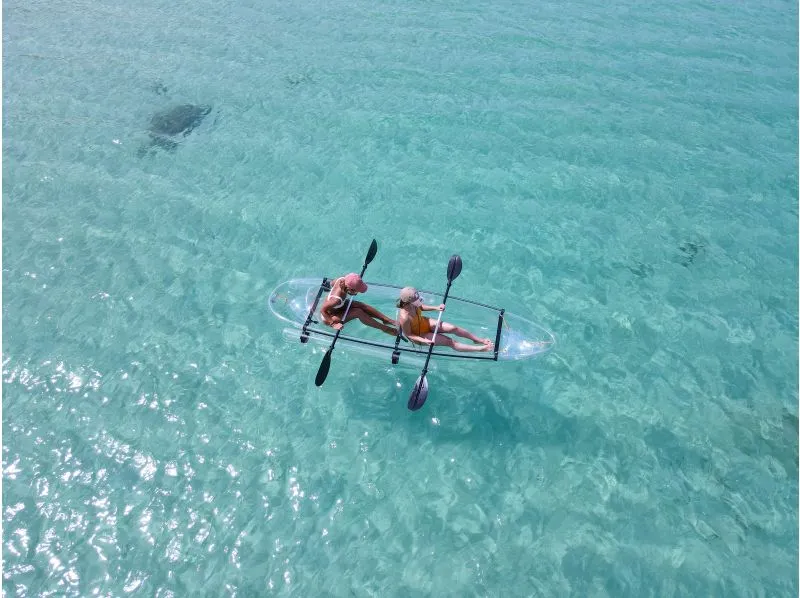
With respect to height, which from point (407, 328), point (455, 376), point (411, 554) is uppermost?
point (407, 328)

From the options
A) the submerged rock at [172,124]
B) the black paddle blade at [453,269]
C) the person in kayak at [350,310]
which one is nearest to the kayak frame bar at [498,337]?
the black paddle blade at [453,269]

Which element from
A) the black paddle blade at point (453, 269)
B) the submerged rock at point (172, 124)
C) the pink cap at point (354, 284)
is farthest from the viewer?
the submerged rock at point (172, 124)

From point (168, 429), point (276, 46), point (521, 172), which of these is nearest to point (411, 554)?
point (168, 429)

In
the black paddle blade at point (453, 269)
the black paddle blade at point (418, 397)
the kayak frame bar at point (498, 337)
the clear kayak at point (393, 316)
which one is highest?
the black paddle blade at point (453, 269)

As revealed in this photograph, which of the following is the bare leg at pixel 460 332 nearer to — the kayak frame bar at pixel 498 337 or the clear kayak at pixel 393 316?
the kayak frame bar at pixel 498 337

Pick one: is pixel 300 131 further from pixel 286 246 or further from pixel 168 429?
pixel 168 429

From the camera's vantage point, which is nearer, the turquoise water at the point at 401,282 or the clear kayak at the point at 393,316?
the turquoise water at the point at 401,282

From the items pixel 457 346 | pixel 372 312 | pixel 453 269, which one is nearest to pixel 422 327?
pixel 457 346
